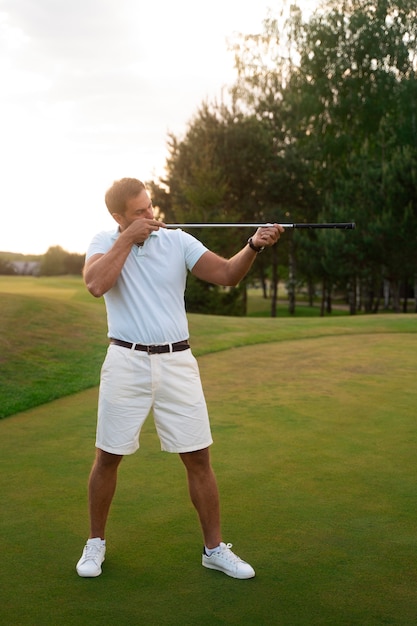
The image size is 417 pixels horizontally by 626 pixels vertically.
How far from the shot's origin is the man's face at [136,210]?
3535 mm

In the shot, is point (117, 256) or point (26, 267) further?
point (26, 267)

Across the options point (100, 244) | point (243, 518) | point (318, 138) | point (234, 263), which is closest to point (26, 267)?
point (318, 138)

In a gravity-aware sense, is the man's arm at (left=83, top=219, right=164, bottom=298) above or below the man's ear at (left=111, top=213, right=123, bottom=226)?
below

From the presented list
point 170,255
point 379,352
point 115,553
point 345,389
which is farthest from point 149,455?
point 379,352

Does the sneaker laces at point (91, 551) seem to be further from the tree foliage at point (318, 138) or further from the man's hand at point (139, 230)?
the tree foliage at point (318, 138)

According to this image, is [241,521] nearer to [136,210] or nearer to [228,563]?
[228,563]

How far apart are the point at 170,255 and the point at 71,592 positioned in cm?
148

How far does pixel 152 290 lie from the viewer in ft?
11.6

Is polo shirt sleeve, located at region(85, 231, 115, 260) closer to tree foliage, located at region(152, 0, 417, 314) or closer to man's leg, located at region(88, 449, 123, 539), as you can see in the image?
man's leg, located at region(88, 449, 123, 539)

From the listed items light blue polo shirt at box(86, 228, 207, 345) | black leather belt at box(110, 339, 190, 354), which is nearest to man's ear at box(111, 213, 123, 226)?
light blue polo shirt at box(86, 228, 207, 345)

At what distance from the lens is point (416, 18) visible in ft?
115

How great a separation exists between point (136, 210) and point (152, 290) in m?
0.37

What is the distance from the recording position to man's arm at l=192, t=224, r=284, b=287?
3.41 m

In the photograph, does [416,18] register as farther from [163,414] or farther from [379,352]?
→ [163,414]
